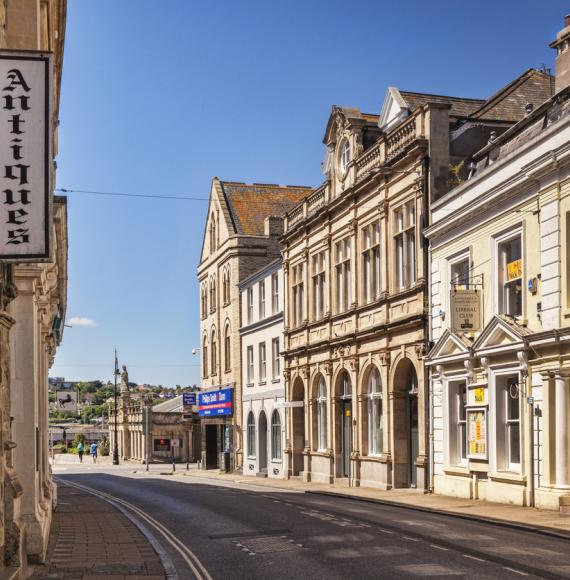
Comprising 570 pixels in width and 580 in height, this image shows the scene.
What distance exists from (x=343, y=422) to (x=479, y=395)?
13.1 metres

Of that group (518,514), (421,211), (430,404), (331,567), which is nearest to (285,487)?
(430,404)

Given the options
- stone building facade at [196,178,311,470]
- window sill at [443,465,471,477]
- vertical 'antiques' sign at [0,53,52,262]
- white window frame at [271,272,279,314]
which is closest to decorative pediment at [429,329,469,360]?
window sill at [443,465,471,477]

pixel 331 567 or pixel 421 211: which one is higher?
pixel 421 211

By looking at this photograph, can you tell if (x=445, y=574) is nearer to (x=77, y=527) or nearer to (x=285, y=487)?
(x=77, y=527)

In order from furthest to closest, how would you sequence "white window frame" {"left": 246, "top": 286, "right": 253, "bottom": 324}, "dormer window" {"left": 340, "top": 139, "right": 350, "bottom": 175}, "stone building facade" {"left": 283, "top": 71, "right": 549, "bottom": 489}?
"white window frame" {"left": 246, "top": 286, "right": 253, "bottom": 324} < "dormer window" {"left": 340, "top": 139, "right": 350, "bottom": 175} < "stone building facade" {"left": 283, "top": 71, "right": 549, "bottom": 489}

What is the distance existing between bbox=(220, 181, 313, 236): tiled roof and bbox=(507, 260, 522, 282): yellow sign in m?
31.6

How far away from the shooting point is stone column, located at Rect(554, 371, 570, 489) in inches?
882

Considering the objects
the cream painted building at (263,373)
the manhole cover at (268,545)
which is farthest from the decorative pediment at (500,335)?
the cream painted building at (263,373)

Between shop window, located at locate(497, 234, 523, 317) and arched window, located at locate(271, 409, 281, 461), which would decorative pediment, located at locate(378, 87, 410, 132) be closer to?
shop window, located at locate(497, 234, 523, 317)

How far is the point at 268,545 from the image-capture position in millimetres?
17469

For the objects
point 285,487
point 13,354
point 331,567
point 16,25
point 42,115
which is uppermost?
point 16,25

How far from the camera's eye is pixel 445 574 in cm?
1356

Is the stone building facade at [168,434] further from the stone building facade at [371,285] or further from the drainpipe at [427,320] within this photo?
the drainpipe at [427,320]

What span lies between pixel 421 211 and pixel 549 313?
8.88 metres
